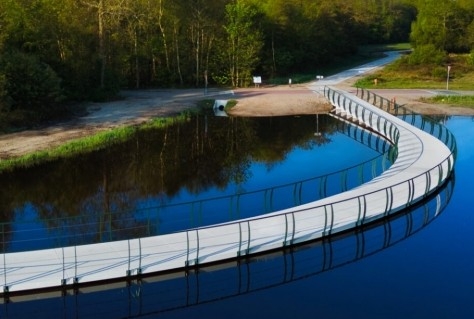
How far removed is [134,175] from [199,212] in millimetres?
7541

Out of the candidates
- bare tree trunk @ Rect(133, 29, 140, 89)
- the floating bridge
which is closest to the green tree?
bare tree trunk @ Rect(133, 29, 140, 89)

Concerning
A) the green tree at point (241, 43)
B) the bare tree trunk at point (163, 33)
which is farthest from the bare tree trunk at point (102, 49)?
the green tree at point (241, 43)

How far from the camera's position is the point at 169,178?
92.9 ft

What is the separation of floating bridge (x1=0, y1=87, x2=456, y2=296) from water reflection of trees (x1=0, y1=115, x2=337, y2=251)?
189cm

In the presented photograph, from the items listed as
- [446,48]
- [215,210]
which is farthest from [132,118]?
[446,48]

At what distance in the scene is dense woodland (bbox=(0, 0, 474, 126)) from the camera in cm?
4078

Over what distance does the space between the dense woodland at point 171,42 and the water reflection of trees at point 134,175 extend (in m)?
9.32

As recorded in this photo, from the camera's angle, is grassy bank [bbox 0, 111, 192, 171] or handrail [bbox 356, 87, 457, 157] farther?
handrail [bbox 356, 87, 457, 157]

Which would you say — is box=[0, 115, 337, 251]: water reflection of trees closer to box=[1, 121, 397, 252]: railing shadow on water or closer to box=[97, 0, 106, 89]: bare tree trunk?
box=[1, 121, 397, 252]: railing shadow on water

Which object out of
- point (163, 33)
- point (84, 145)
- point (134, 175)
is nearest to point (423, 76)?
point (163, 33)

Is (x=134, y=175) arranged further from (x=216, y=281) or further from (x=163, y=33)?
(x=163, y=33)

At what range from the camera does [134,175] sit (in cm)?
2923

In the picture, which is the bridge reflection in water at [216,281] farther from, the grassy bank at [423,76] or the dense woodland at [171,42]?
the grassy bank at [423,76]

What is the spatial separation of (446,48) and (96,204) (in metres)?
55.1
